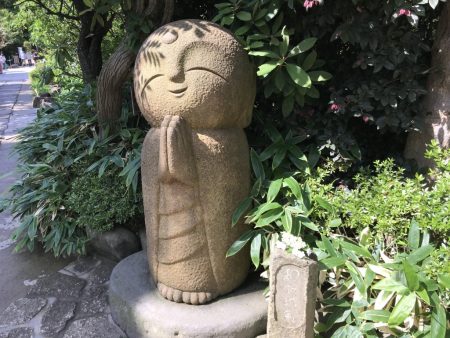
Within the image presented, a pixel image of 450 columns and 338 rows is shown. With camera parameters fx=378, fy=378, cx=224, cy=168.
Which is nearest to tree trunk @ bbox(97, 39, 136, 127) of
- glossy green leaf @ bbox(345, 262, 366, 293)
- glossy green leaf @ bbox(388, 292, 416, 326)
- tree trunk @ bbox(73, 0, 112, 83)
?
tree trunk @ bbox(73, 0, 112, 83)

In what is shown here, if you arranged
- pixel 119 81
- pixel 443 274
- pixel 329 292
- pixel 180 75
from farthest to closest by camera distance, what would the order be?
1. pixel 119 81
2. pixel 329 292
3. pixel 180 75
4. pixel 443 274

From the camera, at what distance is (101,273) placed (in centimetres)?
287

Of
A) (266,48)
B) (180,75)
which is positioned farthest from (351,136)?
(180,75)

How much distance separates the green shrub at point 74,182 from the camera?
2.95 metres

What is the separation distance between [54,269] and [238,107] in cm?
203

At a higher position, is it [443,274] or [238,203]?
[238,203]

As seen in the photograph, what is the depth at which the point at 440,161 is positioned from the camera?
6.63ft

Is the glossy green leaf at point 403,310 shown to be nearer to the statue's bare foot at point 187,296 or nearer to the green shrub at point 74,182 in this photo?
the statue's bare foot at point 187,296

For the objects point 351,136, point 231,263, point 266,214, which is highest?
point 351,136

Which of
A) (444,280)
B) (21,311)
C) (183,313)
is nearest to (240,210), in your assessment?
(183,313)

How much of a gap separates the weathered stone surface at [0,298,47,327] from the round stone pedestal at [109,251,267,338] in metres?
0.58

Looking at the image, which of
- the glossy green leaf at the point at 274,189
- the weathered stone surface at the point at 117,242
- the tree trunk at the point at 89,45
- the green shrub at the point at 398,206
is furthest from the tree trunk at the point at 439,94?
the tree trunk at the point at 89,45

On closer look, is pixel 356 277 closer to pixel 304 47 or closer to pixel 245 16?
pixel 304 47

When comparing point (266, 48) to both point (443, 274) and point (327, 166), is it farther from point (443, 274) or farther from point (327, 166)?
point (443, 274)
